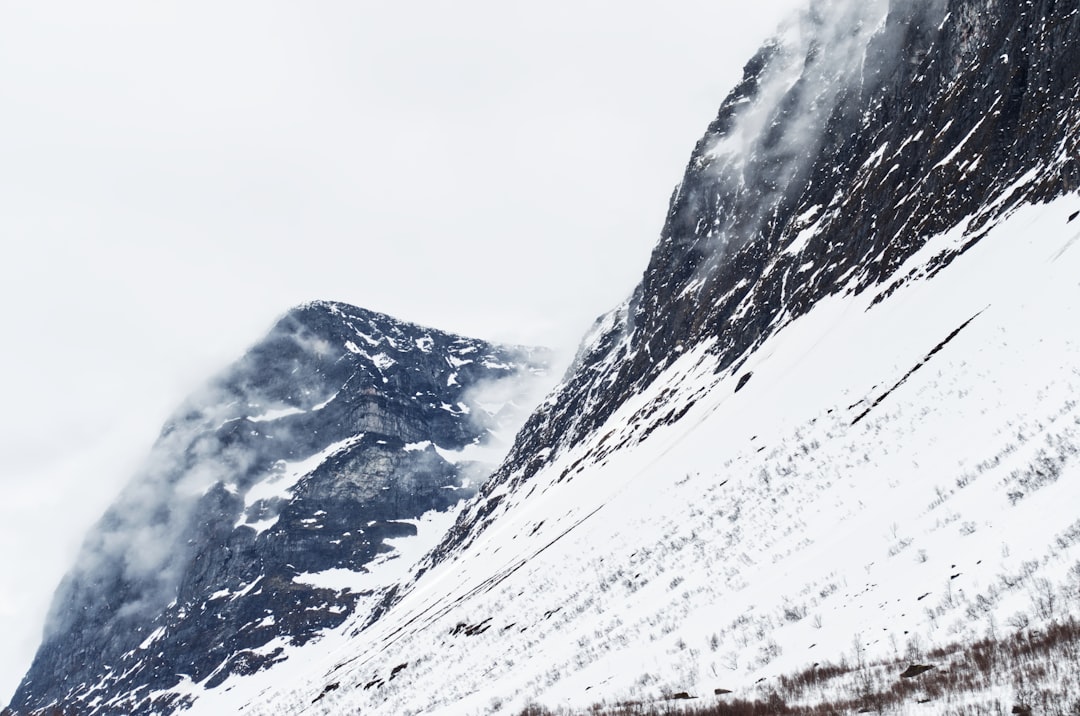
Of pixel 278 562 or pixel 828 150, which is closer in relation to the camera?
pixel 828 150

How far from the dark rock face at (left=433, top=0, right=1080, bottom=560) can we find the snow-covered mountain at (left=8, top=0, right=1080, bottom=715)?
10.8 inches

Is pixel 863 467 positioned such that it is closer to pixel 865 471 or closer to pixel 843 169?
pixel 865 471

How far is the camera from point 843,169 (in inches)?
2349

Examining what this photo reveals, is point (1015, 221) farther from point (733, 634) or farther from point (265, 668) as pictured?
point (265, 668)

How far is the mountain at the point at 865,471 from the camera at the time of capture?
7.82 m

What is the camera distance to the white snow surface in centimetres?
872

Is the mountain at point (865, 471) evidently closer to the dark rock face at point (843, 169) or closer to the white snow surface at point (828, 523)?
the white snow surface at point (828, 523)

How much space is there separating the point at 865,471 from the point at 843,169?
50.6 metres

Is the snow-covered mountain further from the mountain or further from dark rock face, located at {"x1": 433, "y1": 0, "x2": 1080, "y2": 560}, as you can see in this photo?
dark rock face, located at {"x1": 433, "y1": 0, "x2": 1080, "y2": 560}

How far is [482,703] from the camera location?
46.7 feet

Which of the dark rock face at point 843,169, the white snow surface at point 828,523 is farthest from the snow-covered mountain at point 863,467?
the dark rock face at point 843,169

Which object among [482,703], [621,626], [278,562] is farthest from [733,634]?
[278,562]

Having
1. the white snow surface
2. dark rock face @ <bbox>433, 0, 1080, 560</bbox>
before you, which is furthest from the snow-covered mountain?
dark rock face @ <bbox>433, 0, 1080, 560</bbox>

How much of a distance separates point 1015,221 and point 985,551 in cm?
2215
